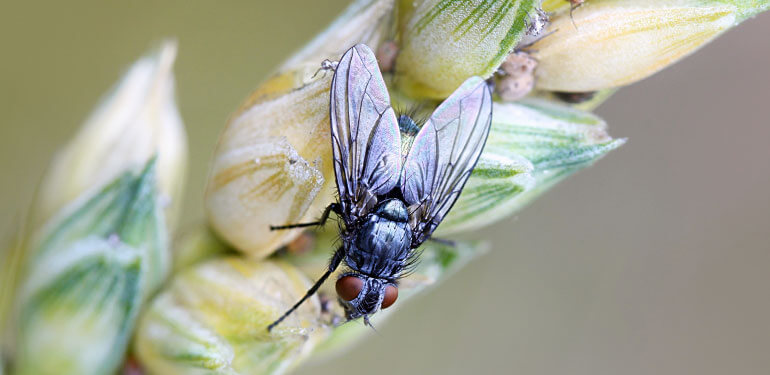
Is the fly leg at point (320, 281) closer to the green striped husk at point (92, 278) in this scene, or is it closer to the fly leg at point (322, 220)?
the fly leg at point (322, 220)

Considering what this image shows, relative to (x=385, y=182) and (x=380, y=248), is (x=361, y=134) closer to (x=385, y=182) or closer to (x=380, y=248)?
(x=385, y=182)

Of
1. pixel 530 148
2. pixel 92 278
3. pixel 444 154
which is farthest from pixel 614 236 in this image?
pixel 92 278

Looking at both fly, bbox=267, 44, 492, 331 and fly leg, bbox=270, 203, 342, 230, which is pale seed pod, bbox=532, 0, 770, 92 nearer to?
fly, bbox=267, 44, 492, 331

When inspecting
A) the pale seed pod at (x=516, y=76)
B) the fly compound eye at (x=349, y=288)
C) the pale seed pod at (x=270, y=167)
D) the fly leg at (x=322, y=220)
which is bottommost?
the fly compound eye at (x=349, y=288)

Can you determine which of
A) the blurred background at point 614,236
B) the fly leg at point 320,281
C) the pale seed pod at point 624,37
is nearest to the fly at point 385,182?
the fly leg at point 320,281

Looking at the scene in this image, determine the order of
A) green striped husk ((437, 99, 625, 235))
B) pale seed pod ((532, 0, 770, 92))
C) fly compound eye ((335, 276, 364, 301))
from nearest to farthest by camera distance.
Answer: pale seed pod ((532, 0, 770, 92))
green striped husk ((437, 99, 625, 235))
fly compound eye ((335, 276, 364, 301))

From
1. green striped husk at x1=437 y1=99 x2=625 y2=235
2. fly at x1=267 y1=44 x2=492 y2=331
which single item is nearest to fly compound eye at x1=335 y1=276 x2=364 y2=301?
fly at x1=267 y1=44 x2=492 y2=331

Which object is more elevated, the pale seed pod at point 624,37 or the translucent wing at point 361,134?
the pale seed pod at point 624,37
